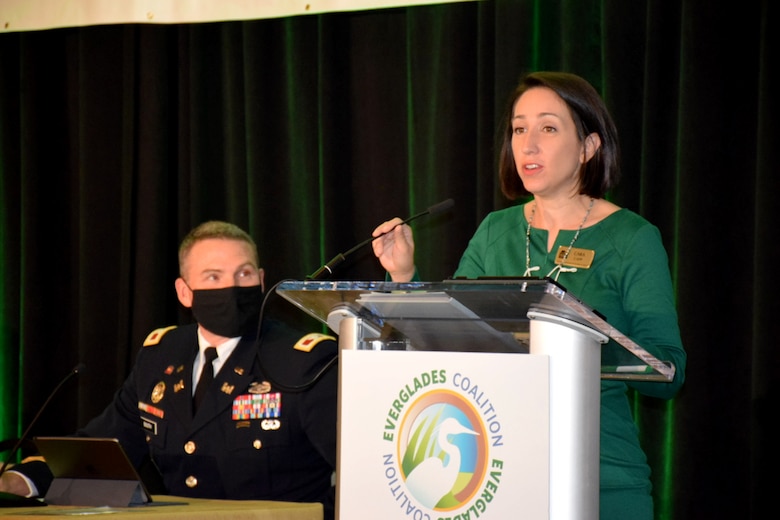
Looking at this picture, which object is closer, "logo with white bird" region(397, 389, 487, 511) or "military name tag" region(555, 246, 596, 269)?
"logo with white bird" region(397, 389, 487, 511)

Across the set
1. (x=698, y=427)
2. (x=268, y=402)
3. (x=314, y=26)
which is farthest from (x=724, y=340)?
(x=314, y=26)

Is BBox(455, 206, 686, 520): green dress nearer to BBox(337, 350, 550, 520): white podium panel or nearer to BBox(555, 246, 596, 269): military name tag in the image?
BBox(555, 246, 596, 269): military name tag

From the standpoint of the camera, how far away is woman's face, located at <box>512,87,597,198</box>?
6.31 ft

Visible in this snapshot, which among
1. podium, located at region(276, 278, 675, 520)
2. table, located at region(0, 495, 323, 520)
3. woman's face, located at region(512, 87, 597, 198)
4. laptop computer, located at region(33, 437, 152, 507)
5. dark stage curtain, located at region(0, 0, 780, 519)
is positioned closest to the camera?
podium, located at region(276, 278, 675, 520)

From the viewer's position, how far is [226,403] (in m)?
2.76

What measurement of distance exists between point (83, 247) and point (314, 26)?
51.2 inches

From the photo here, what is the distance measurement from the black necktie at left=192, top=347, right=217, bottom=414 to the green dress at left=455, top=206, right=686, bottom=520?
1.10 metres

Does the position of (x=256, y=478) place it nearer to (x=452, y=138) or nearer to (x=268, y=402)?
(x=268, y=402)

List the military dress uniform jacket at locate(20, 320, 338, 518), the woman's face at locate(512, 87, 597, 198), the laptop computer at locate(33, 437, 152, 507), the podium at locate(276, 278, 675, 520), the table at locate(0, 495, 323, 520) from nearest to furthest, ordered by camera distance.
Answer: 1. the podium at locate(276, 278, 675, 520)
2. the table at locate(0, 495, 323, 520)
3. the woman's face at locate(512, 87, 597, 198)
4. the laptop computer at locate(33, 437, 152, 507)
5. the military dress uniform jacket at locate(20, 320, 338, 518)

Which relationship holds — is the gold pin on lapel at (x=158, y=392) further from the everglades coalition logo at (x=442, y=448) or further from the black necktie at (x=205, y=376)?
the everglades coalition logo at (x=442, y=448)

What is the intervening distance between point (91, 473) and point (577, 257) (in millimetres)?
1175

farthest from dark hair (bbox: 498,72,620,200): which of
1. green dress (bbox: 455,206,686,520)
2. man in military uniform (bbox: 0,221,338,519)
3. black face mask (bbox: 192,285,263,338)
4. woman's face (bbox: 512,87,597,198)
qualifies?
black face mask (bbox: 192,285,263,338)

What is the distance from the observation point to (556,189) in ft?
6.44

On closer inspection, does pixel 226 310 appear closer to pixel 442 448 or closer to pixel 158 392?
pixel 158 392
